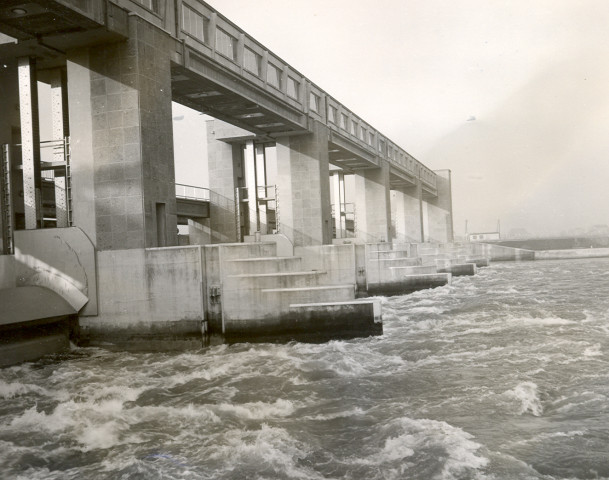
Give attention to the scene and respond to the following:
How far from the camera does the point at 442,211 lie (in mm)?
83188

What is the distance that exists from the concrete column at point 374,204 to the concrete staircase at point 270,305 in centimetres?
3338

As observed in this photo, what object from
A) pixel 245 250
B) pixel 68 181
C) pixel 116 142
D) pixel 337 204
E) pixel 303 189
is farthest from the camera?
pixel 337 204

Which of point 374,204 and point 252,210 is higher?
point 374,204

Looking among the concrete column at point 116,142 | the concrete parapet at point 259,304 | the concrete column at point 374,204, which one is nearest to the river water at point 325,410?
the concrete parapet at point 259,304

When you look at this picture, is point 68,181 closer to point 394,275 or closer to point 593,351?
point 593,351

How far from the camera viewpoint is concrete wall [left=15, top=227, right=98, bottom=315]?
55.0 feet

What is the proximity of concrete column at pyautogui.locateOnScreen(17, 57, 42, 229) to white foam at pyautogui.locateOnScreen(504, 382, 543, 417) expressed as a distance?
1500cm

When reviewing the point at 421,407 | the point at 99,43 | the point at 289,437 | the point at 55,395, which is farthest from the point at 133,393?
the point at 99,43

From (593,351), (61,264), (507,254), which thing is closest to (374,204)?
(61,264)

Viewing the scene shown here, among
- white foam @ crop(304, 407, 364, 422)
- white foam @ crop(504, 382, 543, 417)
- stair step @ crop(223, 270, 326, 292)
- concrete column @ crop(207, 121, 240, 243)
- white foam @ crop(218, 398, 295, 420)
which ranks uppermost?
concrete column @ crop(207, 121, 240, 243)

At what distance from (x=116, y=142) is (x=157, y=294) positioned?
479cm

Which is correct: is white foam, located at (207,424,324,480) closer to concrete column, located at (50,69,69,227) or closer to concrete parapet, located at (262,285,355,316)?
concrete parapet, located at (262,285,355,316)

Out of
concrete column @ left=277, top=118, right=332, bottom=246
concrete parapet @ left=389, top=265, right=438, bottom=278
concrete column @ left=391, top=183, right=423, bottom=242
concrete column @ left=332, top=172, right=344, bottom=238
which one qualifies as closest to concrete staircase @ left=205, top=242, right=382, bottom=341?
concrete parapet @ left=389, top=265, right=438, bottom=278

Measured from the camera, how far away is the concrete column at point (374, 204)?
1983 inches
